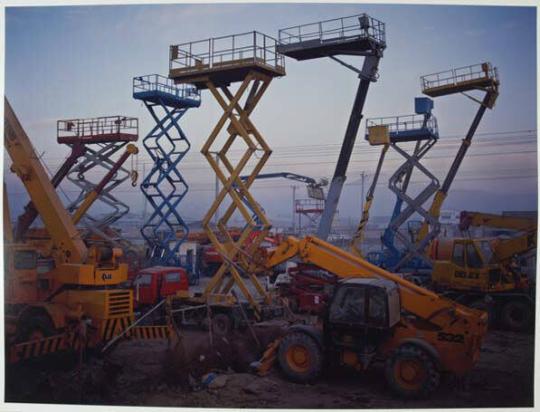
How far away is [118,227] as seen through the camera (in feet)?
65.7

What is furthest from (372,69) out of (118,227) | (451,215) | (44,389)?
(118,227)

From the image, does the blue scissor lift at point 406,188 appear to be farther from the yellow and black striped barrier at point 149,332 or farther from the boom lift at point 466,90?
the yellow and black striped barrier at point 149,332

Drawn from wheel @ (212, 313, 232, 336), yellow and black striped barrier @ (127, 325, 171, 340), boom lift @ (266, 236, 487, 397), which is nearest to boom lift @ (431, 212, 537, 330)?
boom lift @ (266, 236, 487, 397)

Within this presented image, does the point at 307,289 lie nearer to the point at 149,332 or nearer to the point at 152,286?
the point at 152,286

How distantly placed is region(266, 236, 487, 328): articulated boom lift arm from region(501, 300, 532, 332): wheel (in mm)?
5205

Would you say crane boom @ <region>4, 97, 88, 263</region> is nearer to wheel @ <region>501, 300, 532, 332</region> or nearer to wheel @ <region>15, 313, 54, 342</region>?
wheel @ <region>15, 313, 54, 342</region>

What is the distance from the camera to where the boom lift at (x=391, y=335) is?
8977 mm

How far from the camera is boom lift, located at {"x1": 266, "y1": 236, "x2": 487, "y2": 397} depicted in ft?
29.5

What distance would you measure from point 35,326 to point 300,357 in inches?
196

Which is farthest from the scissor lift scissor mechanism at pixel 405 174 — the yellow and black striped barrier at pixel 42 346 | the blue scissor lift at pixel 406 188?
the yellow and black striped barrier at pixel 42 346

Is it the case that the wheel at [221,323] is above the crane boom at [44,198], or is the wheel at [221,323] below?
below

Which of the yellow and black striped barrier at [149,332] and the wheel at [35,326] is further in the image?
the yellow and black striped barrier at [149,332]

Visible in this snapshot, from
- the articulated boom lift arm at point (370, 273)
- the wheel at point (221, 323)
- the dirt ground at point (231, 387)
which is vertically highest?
the articulated boom lift arm at point (370, 273)

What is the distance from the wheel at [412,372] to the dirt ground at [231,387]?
21cm
